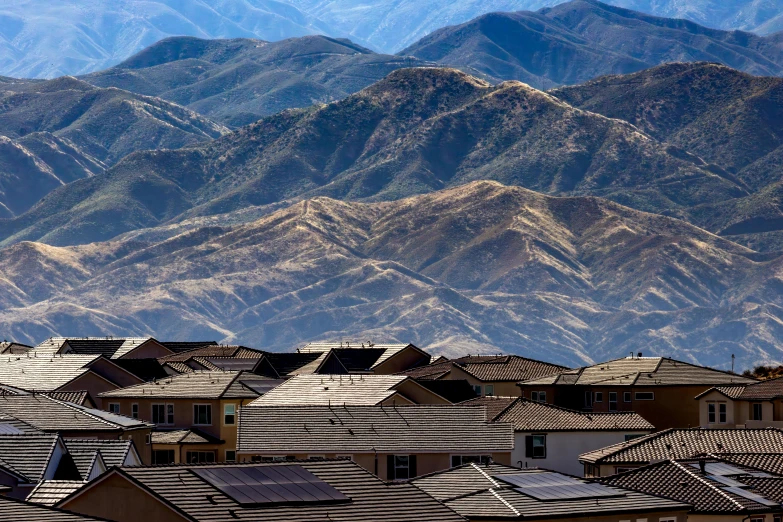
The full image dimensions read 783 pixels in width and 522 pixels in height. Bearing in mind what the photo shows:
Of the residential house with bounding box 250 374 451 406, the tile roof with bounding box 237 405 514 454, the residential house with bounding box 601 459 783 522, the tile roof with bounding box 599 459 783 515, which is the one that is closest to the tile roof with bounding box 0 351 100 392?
the residential house with bounding box 250 374 451 406

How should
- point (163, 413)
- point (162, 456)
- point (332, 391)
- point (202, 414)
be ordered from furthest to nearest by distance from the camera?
point (163, 413) < point (332, 391) < point (202, 414) < point (162, 456)

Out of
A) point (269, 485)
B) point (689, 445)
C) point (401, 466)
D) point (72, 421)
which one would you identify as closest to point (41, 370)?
point (72, 421)

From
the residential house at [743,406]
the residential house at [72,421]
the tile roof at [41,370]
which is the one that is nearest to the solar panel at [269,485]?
the residential house at [72,421]

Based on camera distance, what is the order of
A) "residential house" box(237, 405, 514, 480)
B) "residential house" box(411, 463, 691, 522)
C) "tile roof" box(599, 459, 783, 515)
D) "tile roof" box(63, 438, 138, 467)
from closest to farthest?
"residential house" box(411, 463, 691, 522) < "tile roof" box(599, 459, 783, 515) < "tile roof" box(63, 438, 138, 467) < "residential house" box(237, 405, 514, 480)

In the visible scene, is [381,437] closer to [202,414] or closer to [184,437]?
[184,437]

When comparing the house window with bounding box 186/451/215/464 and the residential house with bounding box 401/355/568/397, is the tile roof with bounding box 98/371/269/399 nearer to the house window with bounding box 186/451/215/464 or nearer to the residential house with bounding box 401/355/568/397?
the house window with bounding box 186/451/215/464
